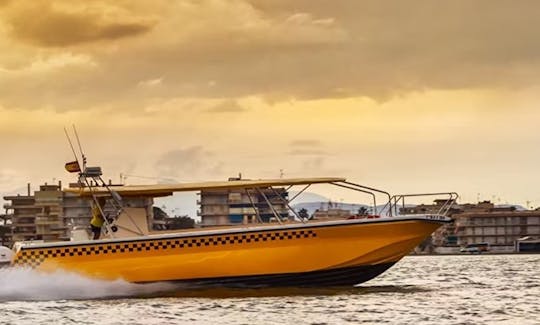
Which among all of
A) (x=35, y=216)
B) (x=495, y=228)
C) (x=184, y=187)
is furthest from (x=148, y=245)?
(x=495, y=228)

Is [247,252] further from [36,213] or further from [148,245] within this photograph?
[36,213]

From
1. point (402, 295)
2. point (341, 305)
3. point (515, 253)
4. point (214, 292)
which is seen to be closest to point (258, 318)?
point (341, 305)

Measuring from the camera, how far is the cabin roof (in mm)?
28969

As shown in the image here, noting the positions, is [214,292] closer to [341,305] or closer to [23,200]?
[341,305]

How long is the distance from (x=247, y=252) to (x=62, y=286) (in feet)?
14.4

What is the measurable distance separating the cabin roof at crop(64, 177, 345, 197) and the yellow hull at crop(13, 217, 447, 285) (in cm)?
106

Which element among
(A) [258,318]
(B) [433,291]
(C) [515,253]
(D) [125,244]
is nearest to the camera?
(A) [258,318]

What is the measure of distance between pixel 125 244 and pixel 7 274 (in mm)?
2933

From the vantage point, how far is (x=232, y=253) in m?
28.7

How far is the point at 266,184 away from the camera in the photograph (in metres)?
29.1

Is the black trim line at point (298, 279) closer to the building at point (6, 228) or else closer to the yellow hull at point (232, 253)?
the yellow hull at point (232, 253)

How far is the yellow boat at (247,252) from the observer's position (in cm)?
2866

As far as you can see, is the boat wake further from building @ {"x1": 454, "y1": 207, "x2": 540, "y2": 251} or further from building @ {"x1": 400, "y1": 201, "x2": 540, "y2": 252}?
building @ {"x1": 454, "y1": 207, "x2": 540, "y2": 251}

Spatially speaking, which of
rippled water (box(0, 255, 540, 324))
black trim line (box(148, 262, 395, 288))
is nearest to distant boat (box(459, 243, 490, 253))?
rippled water (box(0, 255, 540, 324))
